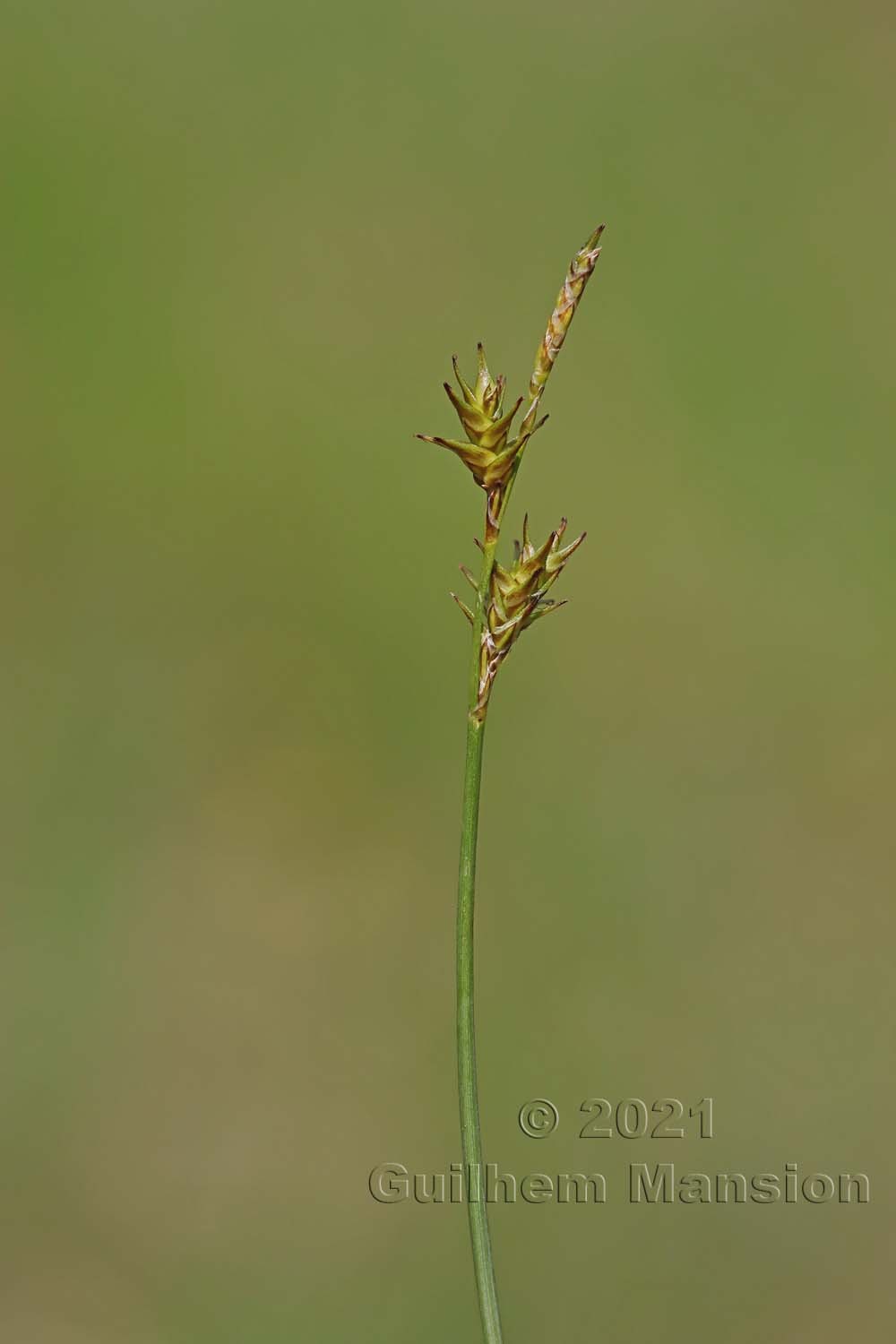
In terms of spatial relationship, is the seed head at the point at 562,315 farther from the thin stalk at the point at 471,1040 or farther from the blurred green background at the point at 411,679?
the blurred green background at the point at 411,679

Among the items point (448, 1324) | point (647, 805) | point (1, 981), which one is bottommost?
point (448, 1324)

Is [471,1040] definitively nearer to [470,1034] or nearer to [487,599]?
[470,1034]

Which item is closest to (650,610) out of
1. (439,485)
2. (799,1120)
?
(439,485)

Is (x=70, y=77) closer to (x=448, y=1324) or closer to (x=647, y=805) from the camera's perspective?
(x=647, y=805)

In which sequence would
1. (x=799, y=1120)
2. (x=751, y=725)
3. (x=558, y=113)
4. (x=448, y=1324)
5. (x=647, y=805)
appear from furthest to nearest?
(x=558, y=113) < (x=751, y=725) < (x=647, y=805) < (x=799, y=1120) < (x=448, y=1324)

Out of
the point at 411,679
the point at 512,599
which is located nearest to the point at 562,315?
the point at 512,599

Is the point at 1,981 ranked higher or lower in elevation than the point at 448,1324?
higher

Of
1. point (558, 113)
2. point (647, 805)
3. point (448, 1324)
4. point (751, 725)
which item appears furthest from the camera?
point (558, 113)

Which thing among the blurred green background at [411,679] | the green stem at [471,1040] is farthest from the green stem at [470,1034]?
the blurred green background at [411,679]
